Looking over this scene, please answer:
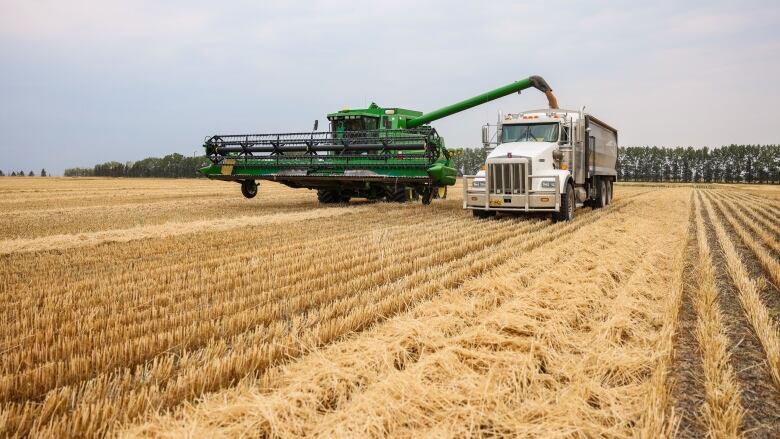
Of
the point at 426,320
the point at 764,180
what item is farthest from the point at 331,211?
the point at 764,180

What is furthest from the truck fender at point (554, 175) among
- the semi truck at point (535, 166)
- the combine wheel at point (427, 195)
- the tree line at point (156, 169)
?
the tree line at point (156, 169)

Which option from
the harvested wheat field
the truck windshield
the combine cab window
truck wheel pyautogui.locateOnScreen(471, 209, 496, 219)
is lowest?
the harvested wheat field

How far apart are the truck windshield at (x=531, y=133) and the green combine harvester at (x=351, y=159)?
1.86 m

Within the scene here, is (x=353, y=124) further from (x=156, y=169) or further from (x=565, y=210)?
(x=156, y=169)

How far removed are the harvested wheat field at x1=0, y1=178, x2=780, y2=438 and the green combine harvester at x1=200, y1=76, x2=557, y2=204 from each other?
7199mm

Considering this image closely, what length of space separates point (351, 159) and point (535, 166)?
5.48 metres

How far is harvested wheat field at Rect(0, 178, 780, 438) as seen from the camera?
8.42 feet

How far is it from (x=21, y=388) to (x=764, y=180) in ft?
345

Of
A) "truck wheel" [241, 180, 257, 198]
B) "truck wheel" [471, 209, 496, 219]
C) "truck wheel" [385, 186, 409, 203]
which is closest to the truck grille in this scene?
"truck wheel" [471, 209, 496, 219]

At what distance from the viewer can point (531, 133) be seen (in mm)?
12766

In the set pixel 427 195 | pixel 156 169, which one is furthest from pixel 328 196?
pixel 156 169

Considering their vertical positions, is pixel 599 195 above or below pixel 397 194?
below

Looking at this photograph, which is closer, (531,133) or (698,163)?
(531,133)

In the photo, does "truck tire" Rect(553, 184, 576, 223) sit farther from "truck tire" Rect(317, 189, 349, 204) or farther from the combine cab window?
"truck tire" Rect(317, 189, 349, 204)
